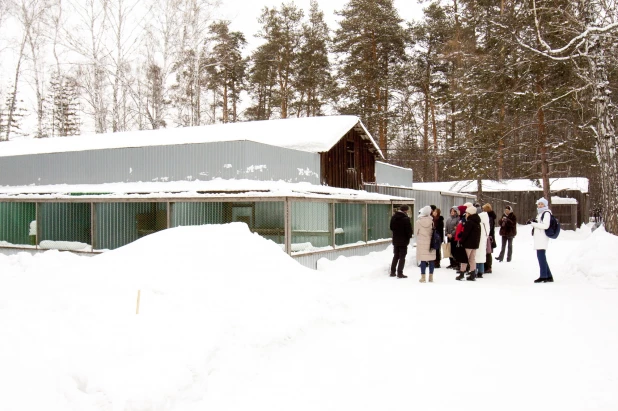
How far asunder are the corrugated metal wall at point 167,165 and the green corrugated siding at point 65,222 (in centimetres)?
159

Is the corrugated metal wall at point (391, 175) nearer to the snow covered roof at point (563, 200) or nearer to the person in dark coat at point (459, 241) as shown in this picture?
the person in dark coat at point (459, 241)

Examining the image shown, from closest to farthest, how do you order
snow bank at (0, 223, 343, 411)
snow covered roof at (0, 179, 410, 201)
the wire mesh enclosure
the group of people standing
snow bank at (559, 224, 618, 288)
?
snow bank at (0, 223, 343, 411) → snow bank at (559, 224, 618, 288) → the group of people standing → the wire mesh enclosure → snow covered roof at (0, 179, 410, 201)

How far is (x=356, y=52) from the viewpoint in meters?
33.6

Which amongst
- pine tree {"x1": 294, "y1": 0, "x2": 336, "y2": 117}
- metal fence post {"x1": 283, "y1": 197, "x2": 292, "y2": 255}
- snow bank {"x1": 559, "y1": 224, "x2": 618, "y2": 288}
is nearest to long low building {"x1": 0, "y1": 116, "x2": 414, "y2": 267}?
metal fence post {"x1": 283, "y1": 197, "x2": 292, "y2": 255}

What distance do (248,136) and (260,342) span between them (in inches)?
526

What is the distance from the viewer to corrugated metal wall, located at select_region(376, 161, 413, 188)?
73.9 feet

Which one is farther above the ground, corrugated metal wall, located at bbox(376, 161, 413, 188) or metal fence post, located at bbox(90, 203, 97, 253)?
corrugated metal wall, located at bbox(376, 161, 413, 188)

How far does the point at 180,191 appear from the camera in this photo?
13.0 m

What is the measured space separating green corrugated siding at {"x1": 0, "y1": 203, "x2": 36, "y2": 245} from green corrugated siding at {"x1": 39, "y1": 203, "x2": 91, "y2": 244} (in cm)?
78

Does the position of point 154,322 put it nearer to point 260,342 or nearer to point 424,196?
point 260,342

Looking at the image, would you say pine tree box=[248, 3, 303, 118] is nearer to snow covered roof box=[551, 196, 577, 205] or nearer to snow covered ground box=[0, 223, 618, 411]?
snow covered roof box=[551, 196, 577, 205]

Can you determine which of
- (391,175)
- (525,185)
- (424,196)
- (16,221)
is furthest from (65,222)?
(525,185)

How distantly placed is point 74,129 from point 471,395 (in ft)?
173

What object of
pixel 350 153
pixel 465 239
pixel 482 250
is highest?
pixel 350 153
